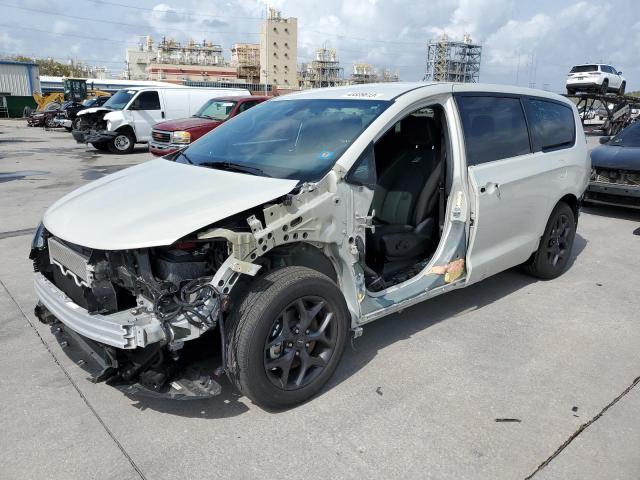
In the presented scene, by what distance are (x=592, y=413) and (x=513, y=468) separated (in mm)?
799

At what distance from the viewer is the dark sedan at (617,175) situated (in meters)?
7.78

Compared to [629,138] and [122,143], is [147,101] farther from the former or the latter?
[629,138]

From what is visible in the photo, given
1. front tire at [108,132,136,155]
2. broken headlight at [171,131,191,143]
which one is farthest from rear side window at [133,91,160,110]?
broken headlight at [171,131,191,143]

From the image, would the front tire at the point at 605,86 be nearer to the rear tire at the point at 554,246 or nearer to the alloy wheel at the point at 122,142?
the alloy wheel at the point at 122,142

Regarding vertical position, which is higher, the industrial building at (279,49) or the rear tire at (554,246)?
the industrial building at (279,49)

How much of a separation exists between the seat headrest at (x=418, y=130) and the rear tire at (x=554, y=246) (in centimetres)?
164

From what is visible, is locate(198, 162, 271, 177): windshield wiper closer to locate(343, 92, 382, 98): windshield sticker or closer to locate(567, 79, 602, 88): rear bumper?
locate(343, 92, 382, 98): windshield sticker

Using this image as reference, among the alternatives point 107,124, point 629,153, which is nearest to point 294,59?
A: point 107,124

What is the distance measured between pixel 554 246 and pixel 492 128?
A: 5.44 ft

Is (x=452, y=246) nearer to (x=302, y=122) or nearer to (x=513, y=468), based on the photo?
(x=302, y=122)

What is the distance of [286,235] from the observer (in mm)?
2844

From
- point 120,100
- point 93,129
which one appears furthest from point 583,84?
point 93,129

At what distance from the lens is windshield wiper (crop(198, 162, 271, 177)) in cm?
330

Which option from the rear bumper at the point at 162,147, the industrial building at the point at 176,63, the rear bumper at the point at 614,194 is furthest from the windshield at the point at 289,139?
the industrial building at the point at 176,63
